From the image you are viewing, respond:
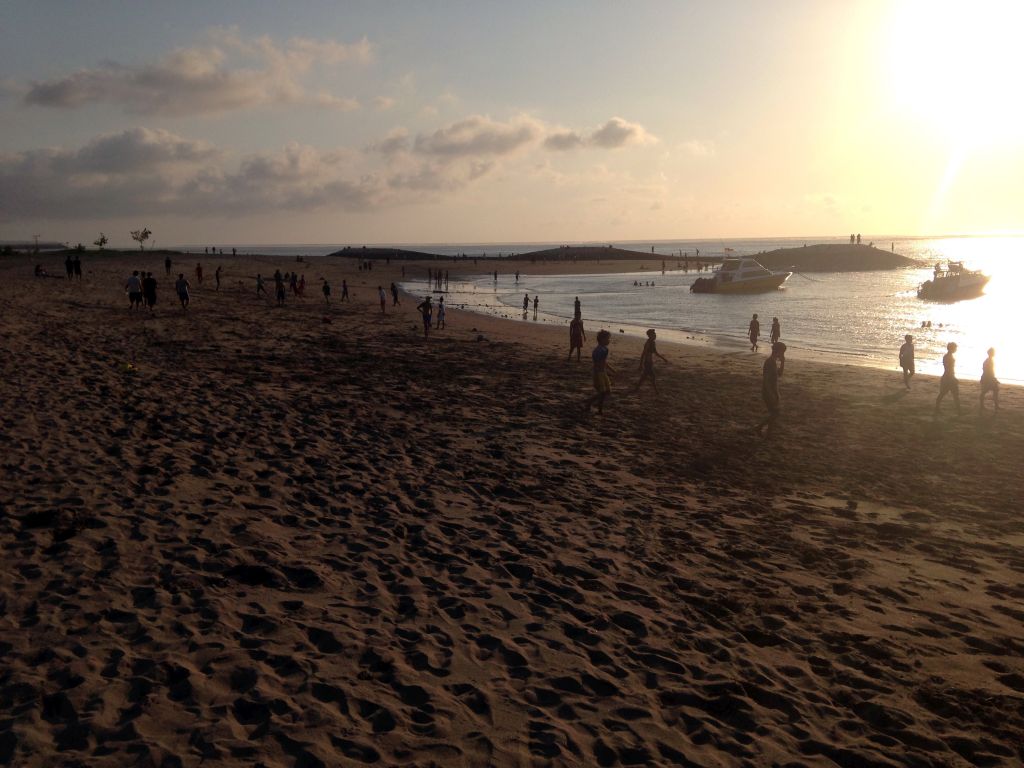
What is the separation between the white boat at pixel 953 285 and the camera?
56062 mm

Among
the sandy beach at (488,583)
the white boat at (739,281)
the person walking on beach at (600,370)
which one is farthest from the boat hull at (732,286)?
the person walking on beach at (600,370)

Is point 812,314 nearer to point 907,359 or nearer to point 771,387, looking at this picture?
point 907,359

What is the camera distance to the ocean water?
29.0 metres

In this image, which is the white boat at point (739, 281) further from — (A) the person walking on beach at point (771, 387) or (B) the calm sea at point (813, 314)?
(A) the person walking on beach at point (771, 387)

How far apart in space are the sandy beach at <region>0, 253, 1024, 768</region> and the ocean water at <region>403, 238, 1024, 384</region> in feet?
52.8

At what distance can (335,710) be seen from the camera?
473cm

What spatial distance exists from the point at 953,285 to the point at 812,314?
66.8ft

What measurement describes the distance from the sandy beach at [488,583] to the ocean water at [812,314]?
16.1 metres

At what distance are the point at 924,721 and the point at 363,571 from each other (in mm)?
4627

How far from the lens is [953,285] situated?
185 feet

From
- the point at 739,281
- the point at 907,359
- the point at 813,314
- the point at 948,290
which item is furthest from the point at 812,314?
the point at 907,359

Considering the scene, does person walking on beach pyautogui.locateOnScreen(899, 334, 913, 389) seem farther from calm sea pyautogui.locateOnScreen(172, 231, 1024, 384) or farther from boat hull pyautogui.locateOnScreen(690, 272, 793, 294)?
boat hull pyautogui.locateOnScreen(690, 272, 793, 294)

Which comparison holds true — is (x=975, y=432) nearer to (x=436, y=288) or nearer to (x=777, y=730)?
(x=777, y=730)

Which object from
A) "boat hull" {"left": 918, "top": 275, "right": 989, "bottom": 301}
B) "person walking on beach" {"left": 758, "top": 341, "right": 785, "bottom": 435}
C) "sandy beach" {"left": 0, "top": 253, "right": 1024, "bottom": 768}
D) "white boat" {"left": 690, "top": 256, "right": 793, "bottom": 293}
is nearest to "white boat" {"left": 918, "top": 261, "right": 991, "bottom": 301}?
"boat hull" {"left": 918, "top": 275, "right": 989, "bottom": 301}
